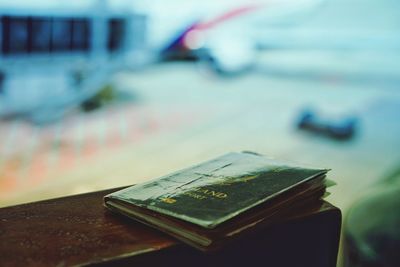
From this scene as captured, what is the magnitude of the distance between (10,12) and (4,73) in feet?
0.92

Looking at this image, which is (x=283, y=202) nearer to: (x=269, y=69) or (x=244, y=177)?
(x=244, y=177)

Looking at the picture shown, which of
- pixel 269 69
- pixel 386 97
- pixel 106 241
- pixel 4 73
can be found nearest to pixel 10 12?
pixel 4 73

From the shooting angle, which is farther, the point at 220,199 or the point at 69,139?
the point at 69,139

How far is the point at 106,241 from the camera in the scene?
63 centimetres

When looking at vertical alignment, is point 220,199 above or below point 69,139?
above

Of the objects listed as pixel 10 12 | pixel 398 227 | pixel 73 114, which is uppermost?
Result: pixel 10 12

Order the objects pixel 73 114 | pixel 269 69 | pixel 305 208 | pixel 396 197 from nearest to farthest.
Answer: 1. pixel 305 208
2. pixel 396 197
3. pixel 73 114
4. pixel 269 69

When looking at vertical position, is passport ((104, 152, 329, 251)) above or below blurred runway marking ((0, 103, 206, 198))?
above

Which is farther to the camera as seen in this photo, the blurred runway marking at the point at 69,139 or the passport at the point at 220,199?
the blurred runway marking at the point at 69,139

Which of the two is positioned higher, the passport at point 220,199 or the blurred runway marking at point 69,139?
the passport at point 220,199

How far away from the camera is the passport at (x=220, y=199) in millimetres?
618

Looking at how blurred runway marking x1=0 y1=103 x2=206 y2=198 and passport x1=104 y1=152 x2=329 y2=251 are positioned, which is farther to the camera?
blurred runway marking x1=0 y1=103 x2=206 y2=198

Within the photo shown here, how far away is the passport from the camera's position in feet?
2.03

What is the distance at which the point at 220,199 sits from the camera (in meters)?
0.67
